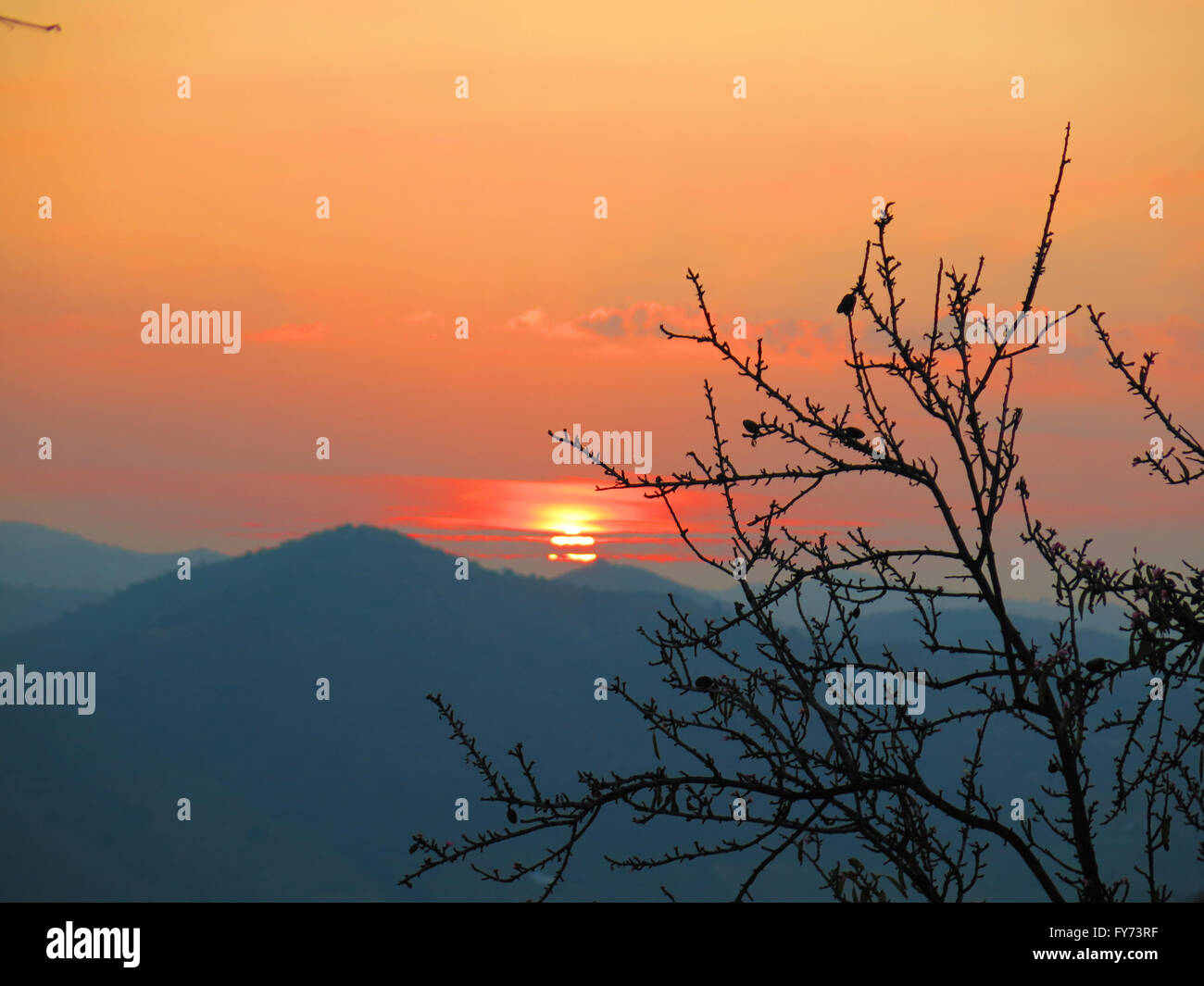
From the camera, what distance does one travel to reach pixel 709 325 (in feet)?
19.1

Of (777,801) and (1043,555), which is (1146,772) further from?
(777,801)

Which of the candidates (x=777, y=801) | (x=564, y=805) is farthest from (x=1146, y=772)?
(x=564, y=805)

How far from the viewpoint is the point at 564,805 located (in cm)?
523
